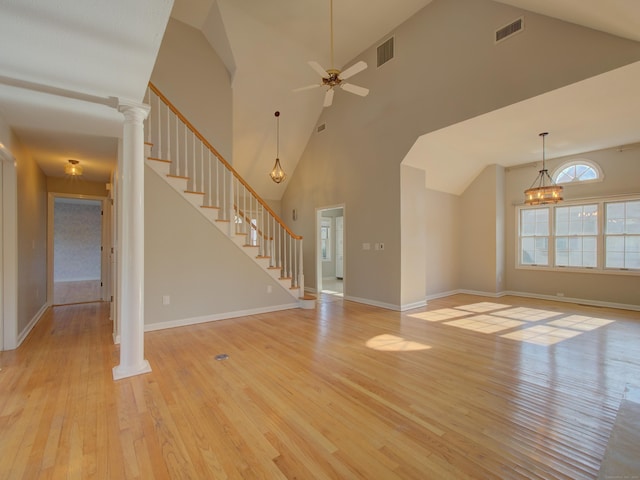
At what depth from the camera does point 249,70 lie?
5.98 metres

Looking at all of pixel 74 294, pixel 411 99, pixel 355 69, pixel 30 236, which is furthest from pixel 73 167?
pixel 411 99

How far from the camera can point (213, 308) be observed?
15.7ft

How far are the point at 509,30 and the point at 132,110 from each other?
4843mm

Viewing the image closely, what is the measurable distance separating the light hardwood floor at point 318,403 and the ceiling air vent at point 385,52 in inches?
198

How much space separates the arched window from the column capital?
25.7 ft

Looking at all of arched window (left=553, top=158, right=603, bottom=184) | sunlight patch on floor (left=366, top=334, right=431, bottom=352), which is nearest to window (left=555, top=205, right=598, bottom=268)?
arched window (left=553, top=158, right=603, bottom=184)

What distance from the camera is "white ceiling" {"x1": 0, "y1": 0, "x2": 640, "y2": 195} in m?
1.85

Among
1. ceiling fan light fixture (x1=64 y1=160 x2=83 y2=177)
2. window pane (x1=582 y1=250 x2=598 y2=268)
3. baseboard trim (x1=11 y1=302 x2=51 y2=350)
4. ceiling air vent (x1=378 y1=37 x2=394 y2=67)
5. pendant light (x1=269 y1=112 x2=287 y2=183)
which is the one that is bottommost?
baseboard trim (x1=11 y1=302 x2=51 y2=350)

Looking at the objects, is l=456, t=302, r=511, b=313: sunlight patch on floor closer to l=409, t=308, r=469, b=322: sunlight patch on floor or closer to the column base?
l=409, t=308, r=469, b=322: sunlight patch on floor

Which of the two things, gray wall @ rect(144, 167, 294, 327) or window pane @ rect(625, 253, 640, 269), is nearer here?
gray wall @ rect(144, 167, 294, 327)

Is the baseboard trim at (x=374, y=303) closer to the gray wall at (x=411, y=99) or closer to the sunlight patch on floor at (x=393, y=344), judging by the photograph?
the gray wall at (x=411, y=99)

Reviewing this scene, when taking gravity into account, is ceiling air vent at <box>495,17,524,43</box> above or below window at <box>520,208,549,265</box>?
above

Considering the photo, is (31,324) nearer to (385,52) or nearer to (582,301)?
(385,52)

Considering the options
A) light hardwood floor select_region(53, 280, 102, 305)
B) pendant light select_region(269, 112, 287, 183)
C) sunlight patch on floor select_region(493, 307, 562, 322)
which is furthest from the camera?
pendant light select_region(269, 112, 287, 183)
